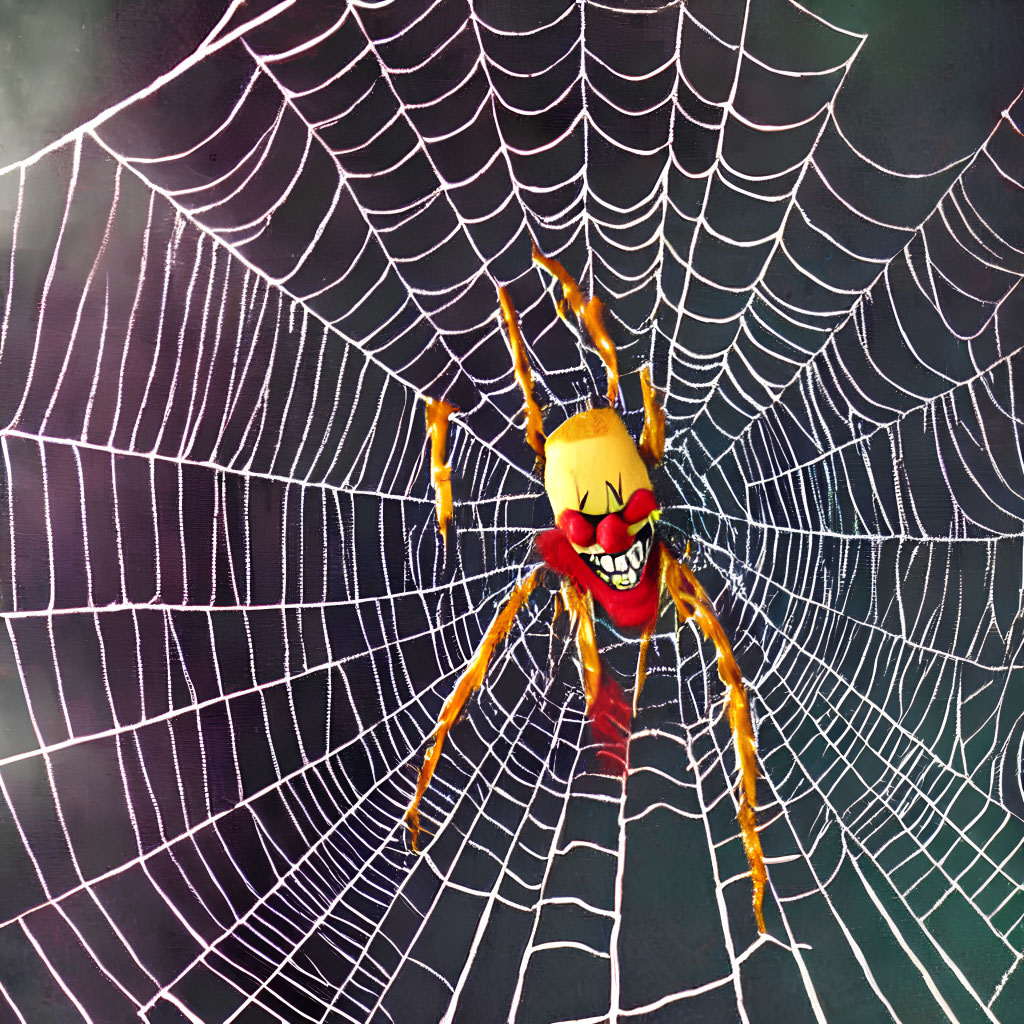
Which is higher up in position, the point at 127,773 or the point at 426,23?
the point at 426,23

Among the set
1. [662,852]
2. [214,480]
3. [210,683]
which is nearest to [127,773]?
[210,683]

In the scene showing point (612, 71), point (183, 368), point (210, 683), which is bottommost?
point (210, 683)

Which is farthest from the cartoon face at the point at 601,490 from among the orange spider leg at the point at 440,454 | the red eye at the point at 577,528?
the orange spider leg at the point at 440,454

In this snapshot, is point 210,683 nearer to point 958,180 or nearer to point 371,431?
point 371,431

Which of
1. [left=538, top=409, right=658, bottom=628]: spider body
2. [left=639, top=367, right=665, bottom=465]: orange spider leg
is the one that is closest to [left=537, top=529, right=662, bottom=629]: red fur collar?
[left=538, top=409, right=658, bottom=628]: spider body

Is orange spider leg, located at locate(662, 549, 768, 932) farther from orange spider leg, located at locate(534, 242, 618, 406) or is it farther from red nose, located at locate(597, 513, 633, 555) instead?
orange spider leg, located at locate(534, 242, 618, 406)

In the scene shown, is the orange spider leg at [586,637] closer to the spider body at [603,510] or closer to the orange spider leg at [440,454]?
the spider body at [603,510]

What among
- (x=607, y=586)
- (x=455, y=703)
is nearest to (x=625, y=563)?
(x=607, y=586)
